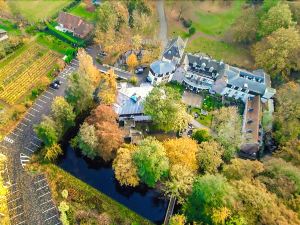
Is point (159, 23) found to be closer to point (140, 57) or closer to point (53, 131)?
point (140, 57)

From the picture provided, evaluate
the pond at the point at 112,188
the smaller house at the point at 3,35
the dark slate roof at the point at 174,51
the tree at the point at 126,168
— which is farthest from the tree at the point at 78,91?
the smaller house at the point at 3,35

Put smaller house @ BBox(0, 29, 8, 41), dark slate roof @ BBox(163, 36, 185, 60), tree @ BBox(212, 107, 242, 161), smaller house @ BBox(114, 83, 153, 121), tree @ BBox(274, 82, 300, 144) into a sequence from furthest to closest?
smaller house @ BBox(0, 29, 8, 41) < dark slate roof @ BBox(163, 36, 185, 60) < smaller house @ BBox(114, 83, 153, 121) < tree @ BBox(274, 82, 300, 144) < tree @ BBox(212, 107, 242, 161)

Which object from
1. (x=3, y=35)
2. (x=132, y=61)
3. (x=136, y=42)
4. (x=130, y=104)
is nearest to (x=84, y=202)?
(x=130, y=104)

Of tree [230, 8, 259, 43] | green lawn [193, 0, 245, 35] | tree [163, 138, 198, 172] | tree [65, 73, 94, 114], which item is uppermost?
green lawn [193, 0, 245, 35]

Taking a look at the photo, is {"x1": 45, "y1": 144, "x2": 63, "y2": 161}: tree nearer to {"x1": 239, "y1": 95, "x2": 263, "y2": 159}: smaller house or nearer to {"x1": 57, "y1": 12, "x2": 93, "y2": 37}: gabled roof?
{"x1": 57, "y1": 12, "x2": 93, "y2": 37}: gabled roof

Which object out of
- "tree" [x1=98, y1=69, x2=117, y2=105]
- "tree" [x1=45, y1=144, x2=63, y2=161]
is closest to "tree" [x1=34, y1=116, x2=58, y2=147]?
"tree" [x1=45, y1=144, x2=63, y2=161]

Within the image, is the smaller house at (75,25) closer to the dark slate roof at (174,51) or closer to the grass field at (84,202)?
the dark slate roof at (174,51)

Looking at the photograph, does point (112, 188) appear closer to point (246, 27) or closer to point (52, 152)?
point (52, 152)
